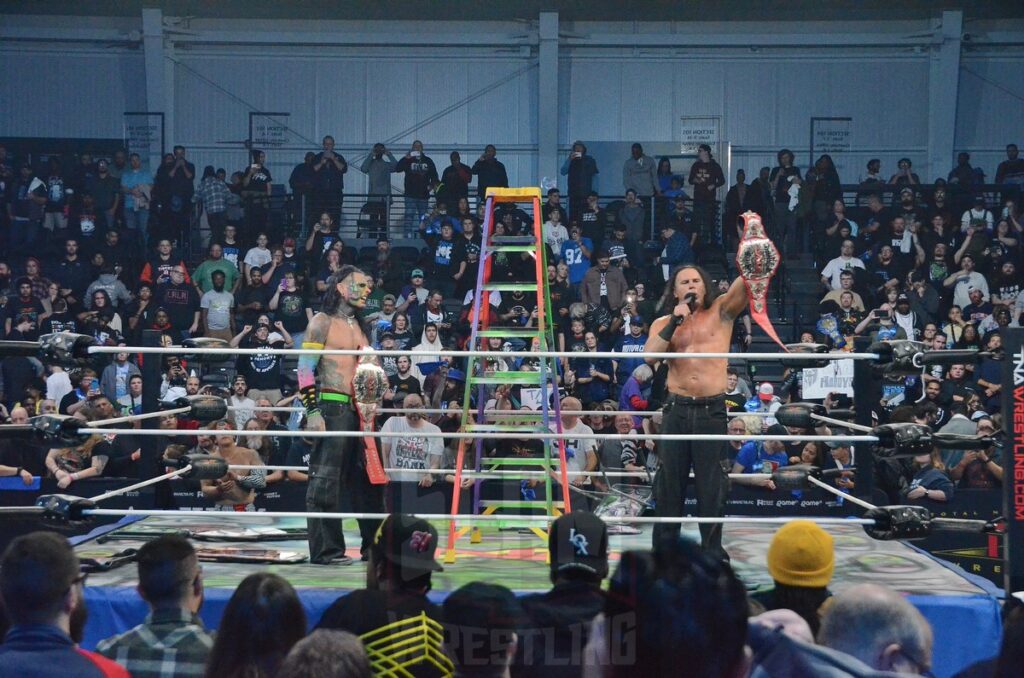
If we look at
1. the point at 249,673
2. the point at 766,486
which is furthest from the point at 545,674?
the point at 766,486

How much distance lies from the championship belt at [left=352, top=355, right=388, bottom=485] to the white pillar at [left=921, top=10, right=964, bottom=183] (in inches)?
510

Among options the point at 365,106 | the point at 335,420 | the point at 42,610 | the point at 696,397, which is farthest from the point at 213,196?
the point at 42,610

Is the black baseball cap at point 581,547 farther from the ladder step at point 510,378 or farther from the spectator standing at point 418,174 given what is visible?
the spectator standing at point 418,174

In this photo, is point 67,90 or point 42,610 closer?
point 42,610

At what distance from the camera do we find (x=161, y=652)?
2.95m

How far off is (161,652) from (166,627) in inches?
2.8

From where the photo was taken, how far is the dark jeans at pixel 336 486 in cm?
520

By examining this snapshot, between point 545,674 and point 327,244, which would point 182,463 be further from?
point 327,244

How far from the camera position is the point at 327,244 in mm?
13039

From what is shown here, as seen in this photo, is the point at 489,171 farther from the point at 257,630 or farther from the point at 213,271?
the point at 257,630

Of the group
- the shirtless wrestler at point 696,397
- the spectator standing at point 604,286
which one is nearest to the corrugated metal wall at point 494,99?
the spectator standing at point 604,286

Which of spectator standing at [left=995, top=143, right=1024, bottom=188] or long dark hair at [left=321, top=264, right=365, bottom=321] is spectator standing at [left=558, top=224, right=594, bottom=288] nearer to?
spectator standing at [left=995, top=143, right=1024, bottom=188]

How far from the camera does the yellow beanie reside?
295cm

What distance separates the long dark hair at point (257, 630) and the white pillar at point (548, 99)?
1372 centimetres
